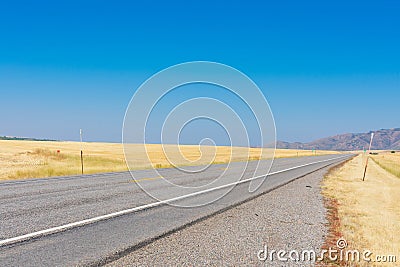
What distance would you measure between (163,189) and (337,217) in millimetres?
5860

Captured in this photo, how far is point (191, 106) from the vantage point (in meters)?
14.8

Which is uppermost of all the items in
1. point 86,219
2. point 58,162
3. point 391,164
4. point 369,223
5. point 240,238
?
point 58,162

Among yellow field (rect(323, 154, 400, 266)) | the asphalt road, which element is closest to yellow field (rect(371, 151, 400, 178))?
yellow field (rect(323, 154, 400, 266))

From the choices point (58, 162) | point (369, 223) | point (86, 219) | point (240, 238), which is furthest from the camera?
point (58, 162)

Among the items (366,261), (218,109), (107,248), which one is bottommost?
(366,261)

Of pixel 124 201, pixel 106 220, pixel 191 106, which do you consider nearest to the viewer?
pixel 106 220

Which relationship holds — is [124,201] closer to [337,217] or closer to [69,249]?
[69,249]

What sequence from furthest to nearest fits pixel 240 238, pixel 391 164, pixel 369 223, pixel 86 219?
pixel 391 164 < pixel 369 223 < pixel 86 219 < pixel 240 238

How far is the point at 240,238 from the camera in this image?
6.34 m

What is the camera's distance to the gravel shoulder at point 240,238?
5.12 m

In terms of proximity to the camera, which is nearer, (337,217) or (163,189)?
(337,217)

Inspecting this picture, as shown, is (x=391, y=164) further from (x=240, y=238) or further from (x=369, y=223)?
(x=240, y=238)

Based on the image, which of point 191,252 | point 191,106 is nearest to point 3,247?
point 191,252

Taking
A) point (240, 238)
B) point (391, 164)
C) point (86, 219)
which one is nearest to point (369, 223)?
point (240, 238)
